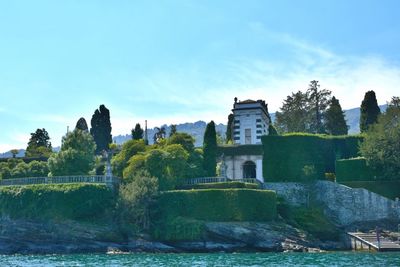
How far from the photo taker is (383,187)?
59781mm

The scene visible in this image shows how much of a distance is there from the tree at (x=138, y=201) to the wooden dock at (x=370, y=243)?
59.5 ft

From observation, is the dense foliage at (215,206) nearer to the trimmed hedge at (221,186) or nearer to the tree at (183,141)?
the trimmed hedge at (221,186)

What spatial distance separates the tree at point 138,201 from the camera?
53250mm

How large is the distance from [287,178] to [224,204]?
11.5 meters

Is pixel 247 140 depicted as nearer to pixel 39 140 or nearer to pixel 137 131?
pixel 137 131

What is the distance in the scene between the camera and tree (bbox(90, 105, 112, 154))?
86500 mm

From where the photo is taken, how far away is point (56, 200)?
2169 inches

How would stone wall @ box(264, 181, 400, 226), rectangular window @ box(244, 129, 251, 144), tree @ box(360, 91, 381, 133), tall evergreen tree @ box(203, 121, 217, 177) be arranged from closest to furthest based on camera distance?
stone wall @ box(264, 181, 400, 226), tall evergreen tree @ box(203, 121, 217, 177), rectangular window @ box(244, 129, 251, 144), tree @ box(360, 91, 381, 133)

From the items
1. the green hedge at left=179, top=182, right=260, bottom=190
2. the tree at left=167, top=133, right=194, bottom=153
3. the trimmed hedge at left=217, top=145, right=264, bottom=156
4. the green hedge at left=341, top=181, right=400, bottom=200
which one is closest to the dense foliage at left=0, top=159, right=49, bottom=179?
the tree at left=167, top=133, right=194, bottom=153

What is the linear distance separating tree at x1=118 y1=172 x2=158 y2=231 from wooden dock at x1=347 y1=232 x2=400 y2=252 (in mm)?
18148

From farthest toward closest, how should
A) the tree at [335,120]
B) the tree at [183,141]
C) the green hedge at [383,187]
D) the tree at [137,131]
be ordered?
the tree at [335,120]
the tree at [137,131]
the tree at [183,141]
the green hedge at [383,187]

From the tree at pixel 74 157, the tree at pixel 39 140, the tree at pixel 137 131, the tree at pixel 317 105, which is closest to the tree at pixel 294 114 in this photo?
the tree at pixel 317 105

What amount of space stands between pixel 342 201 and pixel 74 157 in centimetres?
2721

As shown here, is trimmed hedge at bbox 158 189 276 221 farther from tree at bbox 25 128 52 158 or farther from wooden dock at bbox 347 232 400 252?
tree at bbox 25 128 52 158
